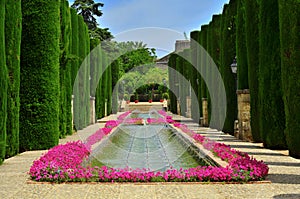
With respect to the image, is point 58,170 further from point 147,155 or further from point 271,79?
point 271,79

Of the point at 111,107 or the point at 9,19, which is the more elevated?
the point at 9,19

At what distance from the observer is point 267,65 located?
38.2 feet

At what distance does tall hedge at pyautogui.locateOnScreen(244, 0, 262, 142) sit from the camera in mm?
12992

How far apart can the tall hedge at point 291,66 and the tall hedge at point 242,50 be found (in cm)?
441

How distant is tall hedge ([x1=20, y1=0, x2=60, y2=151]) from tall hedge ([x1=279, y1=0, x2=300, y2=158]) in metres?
5.98

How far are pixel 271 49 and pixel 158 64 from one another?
61.3 m

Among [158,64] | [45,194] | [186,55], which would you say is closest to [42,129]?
[45,194]

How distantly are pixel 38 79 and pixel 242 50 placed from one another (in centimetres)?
669

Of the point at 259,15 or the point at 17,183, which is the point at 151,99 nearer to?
the point at 259,15

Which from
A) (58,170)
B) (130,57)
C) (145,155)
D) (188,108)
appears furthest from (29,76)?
(130,57)

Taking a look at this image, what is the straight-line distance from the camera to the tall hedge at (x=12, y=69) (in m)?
10.3

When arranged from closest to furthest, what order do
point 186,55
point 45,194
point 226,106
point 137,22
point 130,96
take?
point 45,194 → point 137,22 → point 226,106 → point 186,55 → point 130,96

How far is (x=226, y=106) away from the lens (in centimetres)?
1653

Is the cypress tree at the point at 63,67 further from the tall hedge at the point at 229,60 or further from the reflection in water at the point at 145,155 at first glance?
the tall hedge at the point at 229,60
